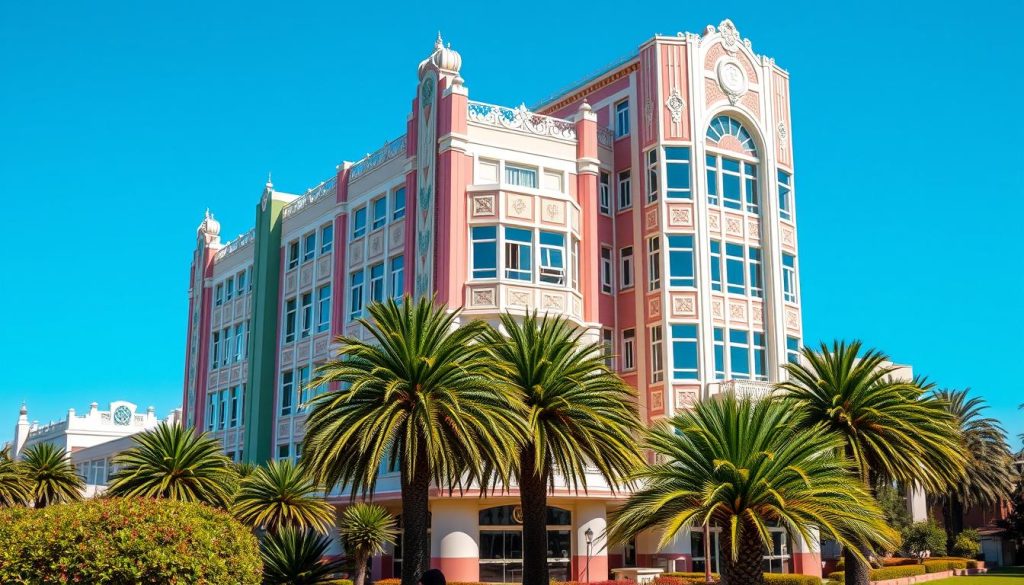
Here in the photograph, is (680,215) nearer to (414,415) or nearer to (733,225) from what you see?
(733,225)

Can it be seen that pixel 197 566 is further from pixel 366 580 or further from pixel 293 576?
pixel 366 580

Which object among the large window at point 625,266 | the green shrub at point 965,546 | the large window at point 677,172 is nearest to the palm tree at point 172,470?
the large window at point 625,266

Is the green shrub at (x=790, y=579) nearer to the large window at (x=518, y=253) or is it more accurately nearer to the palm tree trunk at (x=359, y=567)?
the palm tree trunk at (x=359, y=567)

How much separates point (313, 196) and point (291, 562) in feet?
91.0

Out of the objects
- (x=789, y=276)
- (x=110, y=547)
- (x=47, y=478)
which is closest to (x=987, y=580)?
(x=789, y=276)

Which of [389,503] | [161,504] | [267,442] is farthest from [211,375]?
[161,504]

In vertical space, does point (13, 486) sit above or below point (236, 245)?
below

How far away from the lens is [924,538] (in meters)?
61.1

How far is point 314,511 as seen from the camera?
41812 millimetres

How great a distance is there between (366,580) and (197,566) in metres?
21.9

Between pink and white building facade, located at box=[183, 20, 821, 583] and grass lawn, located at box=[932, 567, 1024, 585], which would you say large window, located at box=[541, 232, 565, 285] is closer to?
pink and white building facade, located at box=[183, 20, 821, 583]

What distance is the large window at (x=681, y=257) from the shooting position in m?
47.2

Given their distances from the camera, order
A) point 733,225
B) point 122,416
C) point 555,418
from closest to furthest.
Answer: point 555,418 → point 733,225 → point 122,416

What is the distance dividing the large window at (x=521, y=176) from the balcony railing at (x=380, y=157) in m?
6.03
